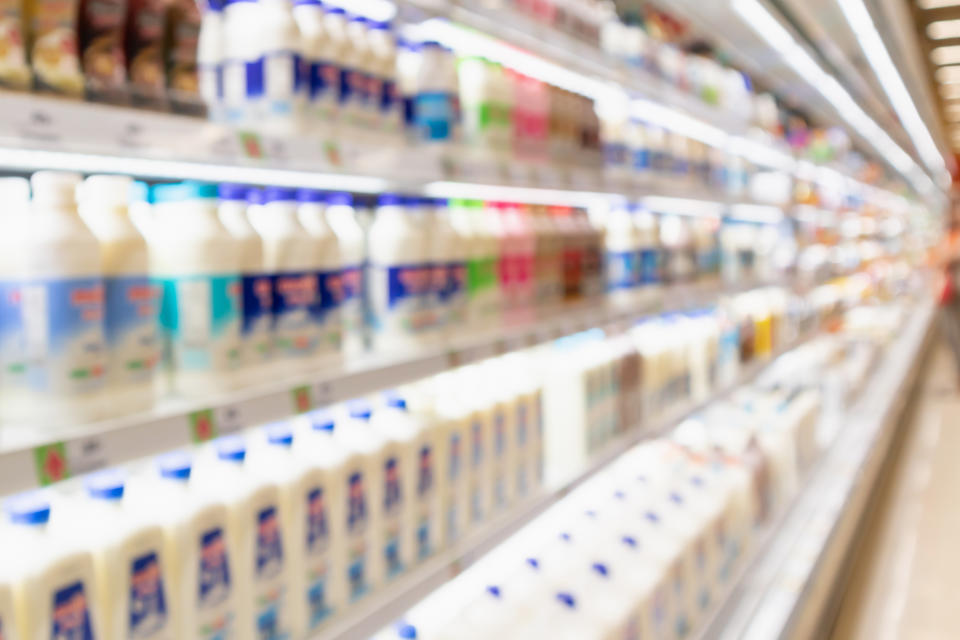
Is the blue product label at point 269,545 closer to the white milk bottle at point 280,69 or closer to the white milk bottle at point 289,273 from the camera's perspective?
the white milk bottle at point 289,273

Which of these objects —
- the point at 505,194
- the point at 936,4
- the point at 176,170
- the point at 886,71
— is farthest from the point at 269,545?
the point at 936,4

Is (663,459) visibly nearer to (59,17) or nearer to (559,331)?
(559,331)

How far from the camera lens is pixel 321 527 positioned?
50.2 inches

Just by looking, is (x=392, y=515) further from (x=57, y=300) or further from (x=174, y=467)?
(x=57, y=300)

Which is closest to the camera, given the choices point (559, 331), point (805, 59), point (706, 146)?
point (559, 331)

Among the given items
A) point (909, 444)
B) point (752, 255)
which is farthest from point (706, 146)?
point (909, 444)

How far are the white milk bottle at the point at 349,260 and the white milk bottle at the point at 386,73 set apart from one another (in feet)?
0.62

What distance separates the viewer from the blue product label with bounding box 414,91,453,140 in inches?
66.9

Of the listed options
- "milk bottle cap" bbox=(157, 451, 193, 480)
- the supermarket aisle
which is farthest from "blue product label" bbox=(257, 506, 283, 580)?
Answer: the supermarket aisle

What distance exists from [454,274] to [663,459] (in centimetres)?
163

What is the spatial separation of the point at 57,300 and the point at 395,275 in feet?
2.24

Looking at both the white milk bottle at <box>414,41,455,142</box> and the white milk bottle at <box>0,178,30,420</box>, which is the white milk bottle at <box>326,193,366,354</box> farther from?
the white milk bottle at <box>0,178,30,420</box>

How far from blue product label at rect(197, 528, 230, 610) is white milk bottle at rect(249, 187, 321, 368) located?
285mm

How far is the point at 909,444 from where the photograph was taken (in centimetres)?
603
